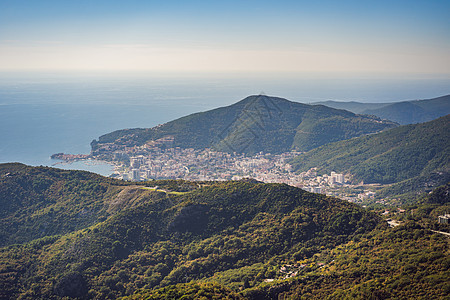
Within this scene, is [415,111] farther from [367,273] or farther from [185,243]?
[185,243]

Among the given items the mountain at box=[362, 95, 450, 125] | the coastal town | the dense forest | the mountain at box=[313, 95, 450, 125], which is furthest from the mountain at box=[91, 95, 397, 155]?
the dense forest

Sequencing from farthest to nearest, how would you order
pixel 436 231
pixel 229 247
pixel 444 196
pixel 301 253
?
pixel 444 196
pixel 229 247
pixel 301 253
pixel 436 231

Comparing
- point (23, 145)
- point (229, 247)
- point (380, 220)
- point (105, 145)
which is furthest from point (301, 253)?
point (23, 145)

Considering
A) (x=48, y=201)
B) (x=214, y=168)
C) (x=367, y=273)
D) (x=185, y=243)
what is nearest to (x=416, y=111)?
(x=214, y=168)

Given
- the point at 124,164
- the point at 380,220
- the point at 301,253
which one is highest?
the point at 380,220

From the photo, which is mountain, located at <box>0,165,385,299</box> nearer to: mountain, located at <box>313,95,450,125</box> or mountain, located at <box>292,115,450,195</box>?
mountain, located at <box>292,115,450,195</box>

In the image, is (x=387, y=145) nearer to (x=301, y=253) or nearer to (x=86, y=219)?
(x=301, y=253)
